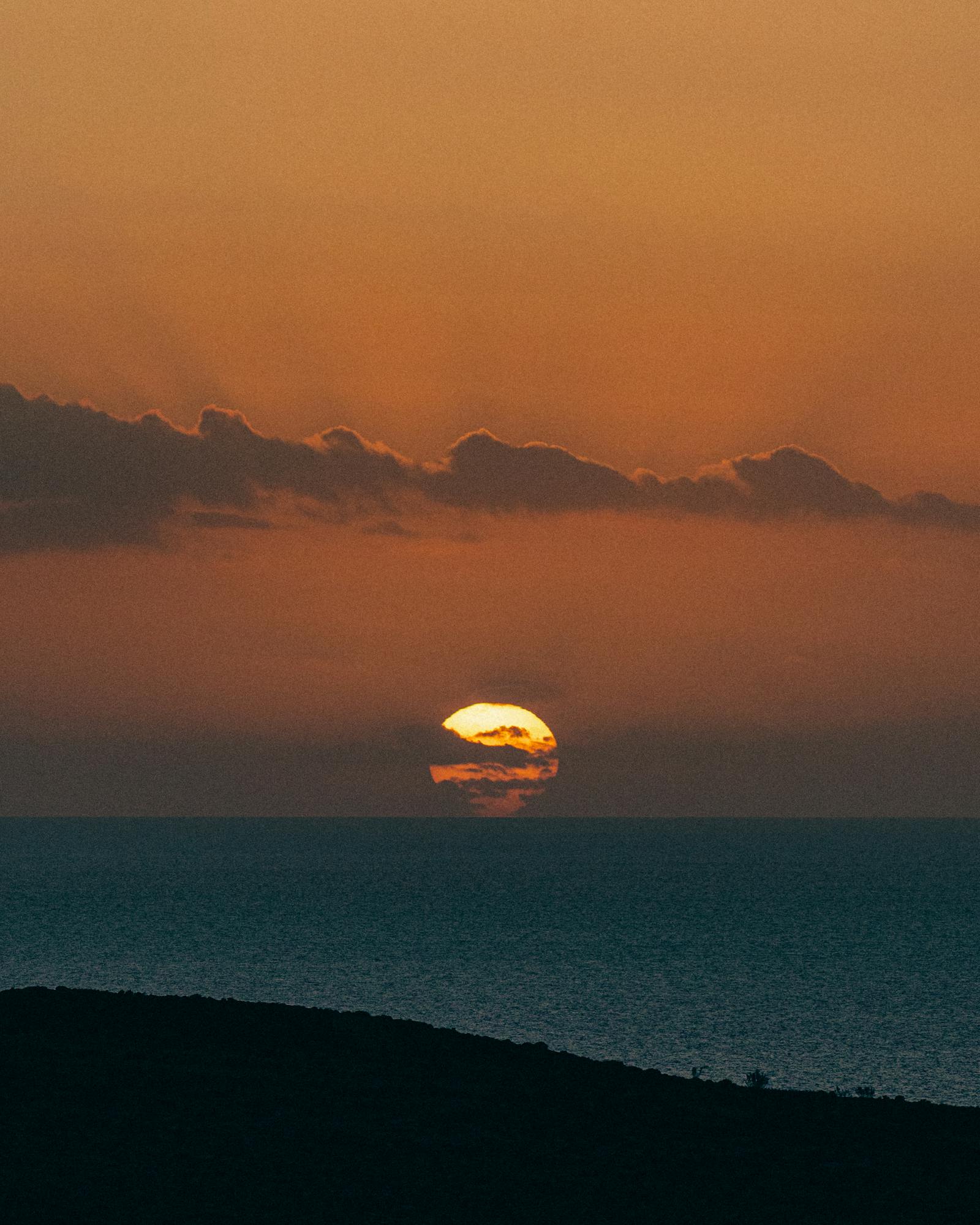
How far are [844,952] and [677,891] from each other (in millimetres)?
66422

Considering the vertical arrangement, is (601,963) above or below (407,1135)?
above

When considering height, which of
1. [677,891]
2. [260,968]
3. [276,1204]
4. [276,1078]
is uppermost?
[677,891]

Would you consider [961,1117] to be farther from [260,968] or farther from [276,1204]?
[260,968]

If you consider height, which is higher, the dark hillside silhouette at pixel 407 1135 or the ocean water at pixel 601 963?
the ocean water at pixel 601 963

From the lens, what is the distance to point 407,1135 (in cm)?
2411

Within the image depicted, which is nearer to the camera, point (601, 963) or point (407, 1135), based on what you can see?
point (407, 1135)

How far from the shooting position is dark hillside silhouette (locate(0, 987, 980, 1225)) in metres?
20.8

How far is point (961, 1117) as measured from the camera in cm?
2739

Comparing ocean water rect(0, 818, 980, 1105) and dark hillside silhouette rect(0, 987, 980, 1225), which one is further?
ocean water rect(0, 818, 980, 1105)

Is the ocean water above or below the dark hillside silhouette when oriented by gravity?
above

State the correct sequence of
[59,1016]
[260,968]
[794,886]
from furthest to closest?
[794,886]
[260,968]
[59,1016]

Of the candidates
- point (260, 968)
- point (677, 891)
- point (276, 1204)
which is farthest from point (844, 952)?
point (276, 1204)

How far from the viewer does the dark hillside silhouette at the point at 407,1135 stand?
20.8 meters

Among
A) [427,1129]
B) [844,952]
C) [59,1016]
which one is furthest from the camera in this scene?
[844,952]
